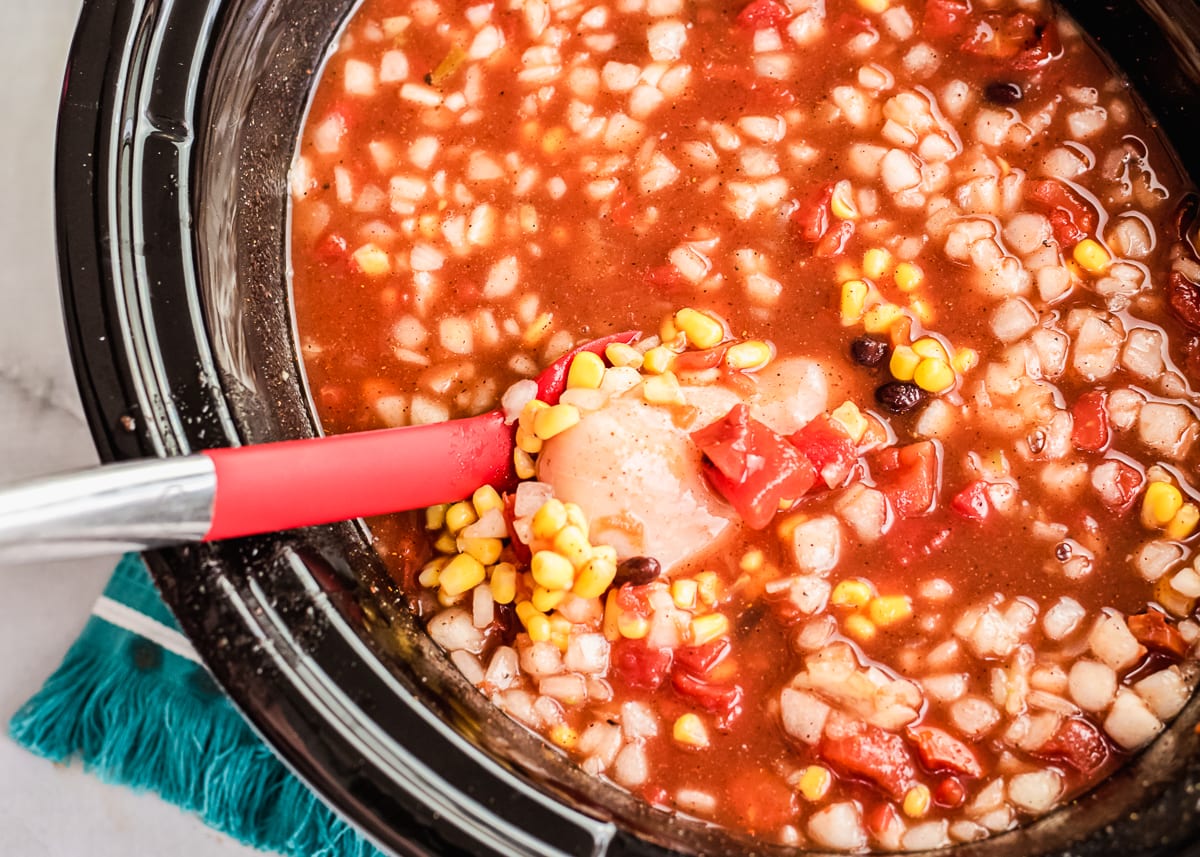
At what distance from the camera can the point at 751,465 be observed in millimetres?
2654

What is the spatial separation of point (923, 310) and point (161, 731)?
98.3 inches

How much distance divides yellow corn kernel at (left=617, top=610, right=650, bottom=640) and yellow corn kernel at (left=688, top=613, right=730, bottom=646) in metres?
0.12

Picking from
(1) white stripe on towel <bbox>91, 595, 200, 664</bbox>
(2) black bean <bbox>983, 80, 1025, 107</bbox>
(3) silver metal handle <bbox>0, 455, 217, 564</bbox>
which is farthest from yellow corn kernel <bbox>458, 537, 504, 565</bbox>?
(2) black bean <bbox>983, 80, 1025, 107</bbox>

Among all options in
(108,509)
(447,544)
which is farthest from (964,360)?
(108,509)

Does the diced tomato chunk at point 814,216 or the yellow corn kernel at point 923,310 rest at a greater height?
the diced tomato chunk at point 814,216

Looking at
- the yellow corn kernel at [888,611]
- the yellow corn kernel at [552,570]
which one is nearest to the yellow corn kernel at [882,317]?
the yellow corn kernel at [888,611]

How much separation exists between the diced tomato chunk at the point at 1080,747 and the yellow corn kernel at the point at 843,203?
145 cm

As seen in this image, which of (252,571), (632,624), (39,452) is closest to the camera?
(252,571)

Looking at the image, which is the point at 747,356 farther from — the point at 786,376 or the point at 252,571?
the point at 252,571

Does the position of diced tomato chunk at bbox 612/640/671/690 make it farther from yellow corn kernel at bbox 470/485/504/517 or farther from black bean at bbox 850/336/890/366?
black bean at bbox 850/336/890/366

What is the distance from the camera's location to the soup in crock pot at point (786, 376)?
2721 mm

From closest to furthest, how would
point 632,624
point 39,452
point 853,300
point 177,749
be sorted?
point 632,624 < point 853,300 < point 177,749 < point 39,452

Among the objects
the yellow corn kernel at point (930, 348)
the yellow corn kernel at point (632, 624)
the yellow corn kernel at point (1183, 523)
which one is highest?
the yellow corn kernel at point (930, 348)

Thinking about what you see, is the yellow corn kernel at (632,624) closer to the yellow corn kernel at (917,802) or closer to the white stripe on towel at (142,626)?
the yellow corn kernel at (917,802)
